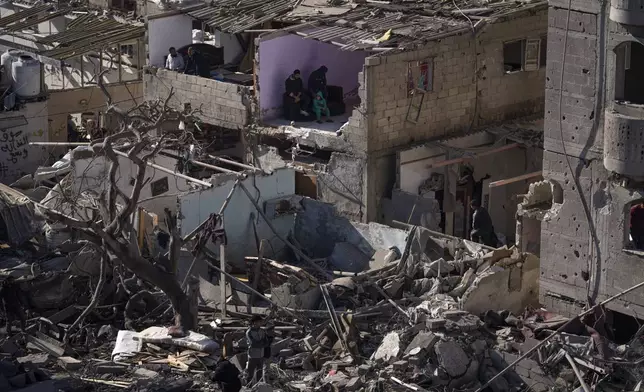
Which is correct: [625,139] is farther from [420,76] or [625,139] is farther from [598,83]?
[420,76]

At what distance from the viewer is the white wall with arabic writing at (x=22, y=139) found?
45.2 metres

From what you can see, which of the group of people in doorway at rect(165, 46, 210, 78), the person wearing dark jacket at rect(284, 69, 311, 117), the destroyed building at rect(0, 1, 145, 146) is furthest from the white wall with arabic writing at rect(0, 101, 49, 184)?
the person wearing dark jacket at rect(284, 69, 311, 117)

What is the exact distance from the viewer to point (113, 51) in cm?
5022

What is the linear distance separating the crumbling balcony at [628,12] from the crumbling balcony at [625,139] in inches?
63.4

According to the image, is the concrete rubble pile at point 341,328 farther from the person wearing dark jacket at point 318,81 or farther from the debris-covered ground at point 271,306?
the person wearing dark jacket at point 318,81

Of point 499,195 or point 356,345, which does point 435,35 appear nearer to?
point 499,195

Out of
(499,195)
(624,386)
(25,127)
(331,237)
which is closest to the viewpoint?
(624,386)

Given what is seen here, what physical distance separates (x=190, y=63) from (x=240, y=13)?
1770 millimetres

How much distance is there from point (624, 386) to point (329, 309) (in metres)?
6.06

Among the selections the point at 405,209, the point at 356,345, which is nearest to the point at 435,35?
the point at 405,209

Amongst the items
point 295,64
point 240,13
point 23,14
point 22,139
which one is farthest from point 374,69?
point 23,14

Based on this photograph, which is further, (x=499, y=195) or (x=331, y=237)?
(x=499, y=195)

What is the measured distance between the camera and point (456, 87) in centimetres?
4219

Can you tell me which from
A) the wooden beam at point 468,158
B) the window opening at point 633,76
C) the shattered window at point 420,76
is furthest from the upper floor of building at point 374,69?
the window opening at point 633,76
